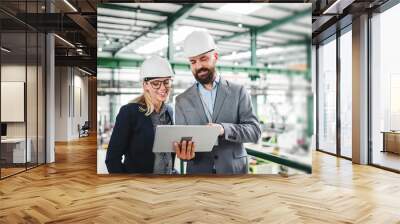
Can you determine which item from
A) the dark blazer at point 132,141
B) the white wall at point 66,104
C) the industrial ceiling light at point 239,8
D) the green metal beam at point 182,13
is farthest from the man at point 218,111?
the white wall at point 66,104

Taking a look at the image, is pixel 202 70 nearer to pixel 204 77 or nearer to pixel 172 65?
pixel 204 77

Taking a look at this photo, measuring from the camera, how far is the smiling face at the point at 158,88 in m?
6.10

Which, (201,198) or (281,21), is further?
(281,21)

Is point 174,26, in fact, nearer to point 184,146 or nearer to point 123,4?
point 123,4

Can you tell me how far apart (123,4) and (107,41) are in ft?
2.12

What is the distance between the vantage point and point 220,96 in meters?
6.10

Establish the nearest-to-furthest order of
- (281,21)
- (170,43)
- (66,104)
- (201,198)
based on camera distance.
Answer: (201,198) → (281,21) → (170,43) → (66,104)

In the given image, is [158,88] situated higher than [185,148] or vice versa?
[158,88]

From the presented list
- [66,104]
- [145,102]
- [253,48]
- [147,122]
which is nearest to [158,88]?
[145,102]

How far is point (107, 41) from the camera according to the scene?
6215 mm

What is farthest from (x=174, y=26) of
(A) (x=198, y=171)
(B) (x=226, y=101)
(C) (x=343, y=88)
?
(C) (x=343, y=88)

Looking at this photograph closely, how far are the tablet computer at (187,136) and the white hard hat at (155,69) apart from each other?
82 centimetres

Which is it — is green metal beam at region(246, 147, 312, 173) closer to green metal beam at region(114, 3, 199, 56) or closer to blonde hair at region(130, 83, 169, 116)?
blonde hair at region(130, 83, 169, 116)

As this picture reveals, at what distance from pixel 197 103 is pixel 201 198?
1732 mm
